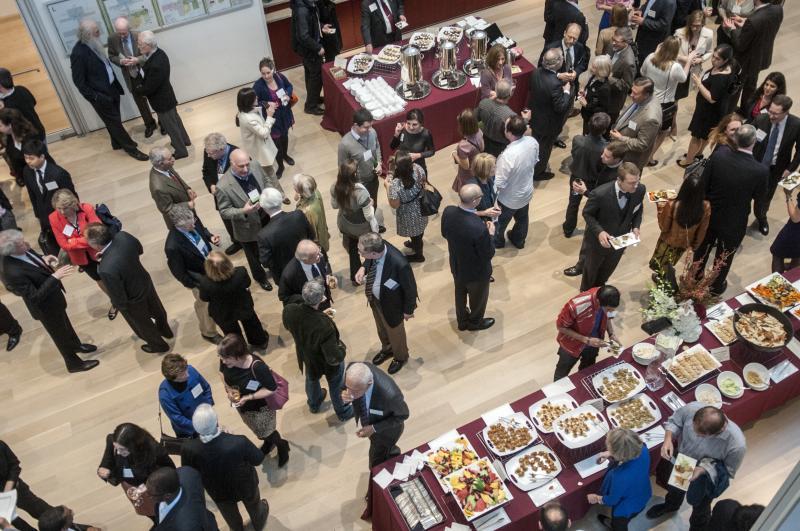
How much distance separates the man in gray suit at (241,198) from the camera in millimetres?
5680

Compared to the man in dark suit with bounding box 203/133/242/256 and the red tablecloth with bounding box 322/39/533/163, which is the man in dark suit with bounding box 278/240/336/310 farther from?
the red tablecloth with bounding box 322/39/533/163

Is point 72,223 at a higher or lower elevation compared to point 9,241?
lower

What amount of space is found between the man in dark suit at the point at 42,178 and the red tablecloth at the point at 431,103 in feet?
9.83

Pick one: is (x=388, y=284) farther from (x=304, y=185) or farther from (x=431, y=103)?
(x=431, y=103)

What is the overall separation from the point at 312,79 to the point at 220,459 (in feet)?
18.1

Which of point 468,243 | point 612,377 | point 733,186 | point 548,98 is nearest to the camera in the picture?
point 612,377

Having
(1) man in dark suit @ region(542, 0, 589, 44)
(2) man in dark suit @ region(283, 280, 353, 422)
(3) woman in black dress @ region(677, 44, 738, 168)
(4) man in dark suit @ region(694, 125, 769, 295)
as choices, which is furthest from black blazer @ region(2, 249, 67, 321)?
(3) woman in black dress @ region(677, 44, 738, 168)

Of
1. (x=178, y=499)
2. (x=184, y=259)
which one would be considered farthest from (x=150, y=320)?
(x=178, y=499)

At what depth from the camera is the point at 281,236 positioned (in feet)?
17.5

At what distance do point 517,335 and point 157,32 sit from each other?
18.2 feet

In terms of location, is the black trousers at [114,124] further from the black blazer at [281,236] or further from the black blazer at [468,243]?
the black blazer at [468,243]

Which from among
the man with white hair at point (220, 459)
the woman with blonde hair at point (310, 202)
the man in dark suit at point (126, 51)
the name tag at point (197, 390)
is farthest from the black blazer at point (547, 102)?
the man with white hair at point (220, 459)

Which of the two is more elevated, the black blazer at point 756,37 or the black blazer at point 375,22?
the black blazer at point 375,22

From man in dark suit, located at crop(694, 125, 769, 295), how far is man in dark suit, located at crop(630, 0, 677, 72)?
3.06 metres
